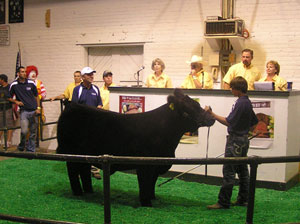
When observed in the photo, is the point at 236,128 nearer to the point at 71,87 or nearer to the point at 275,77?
the point at 275,77

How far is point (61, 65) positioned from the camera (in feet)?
34.4

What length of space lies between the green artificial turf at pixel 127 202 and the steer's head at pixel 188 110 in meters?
1.06

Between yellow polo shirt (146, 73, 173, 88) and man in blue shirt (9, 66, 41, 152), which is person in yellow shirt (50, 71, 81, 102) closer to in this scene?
man in blue shirt (9, 66, 41, 152)

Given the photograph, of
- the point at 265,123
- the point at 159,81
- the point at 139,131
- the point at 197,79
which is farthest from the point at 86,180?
the point at 197,79

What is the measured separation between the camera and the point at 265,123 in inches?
231

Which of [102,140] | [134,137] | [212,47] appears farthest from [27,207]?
[212,47]

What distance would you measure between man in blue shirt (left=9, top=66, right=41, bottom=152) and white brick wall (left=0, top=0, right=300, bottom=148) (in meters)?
2.29

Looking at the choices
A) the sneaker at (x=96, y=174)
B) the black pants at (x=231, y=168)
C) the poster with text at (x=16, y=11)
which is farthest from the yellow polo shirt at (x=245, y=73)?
the poster with text at (x=16, y=11)

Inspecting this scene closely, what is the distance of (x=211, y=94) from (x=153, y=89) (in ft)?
3.31

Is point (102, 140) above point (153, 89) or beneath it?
beneath

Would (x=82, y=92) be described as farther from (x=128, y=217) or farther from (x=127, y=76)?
(x=127, y=76)

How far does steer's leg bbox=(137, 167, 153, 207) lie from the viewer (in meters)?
4.82

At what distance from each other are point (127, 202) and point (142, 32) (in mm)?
5261

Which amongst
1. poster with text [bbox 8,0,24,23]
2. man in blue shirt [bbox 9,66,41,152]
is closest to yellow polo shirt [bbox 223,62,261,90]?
man in blue shirt [bbox 9,66,41,152]
